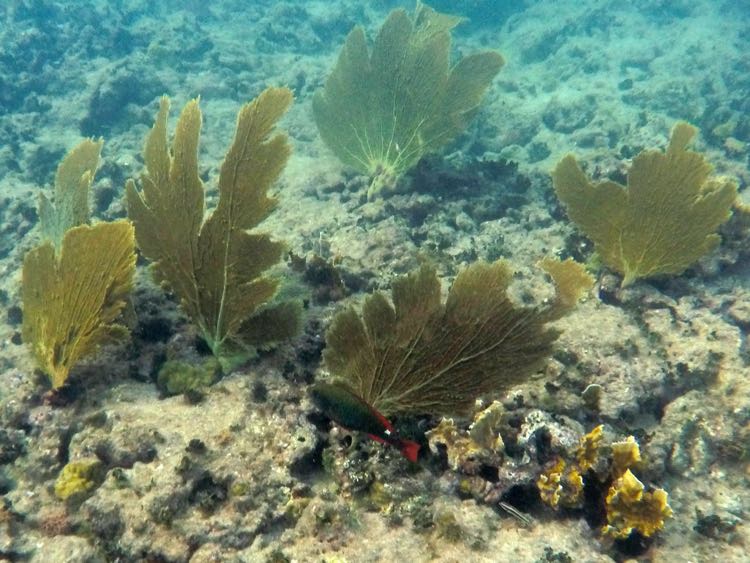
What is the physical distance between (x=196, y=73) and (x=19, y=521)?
15671mm

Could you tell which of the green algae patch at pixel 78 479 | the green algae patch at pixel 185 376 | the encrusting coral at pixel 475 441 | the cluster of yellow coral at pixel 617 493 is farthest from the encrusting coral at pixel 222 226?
the cluster of yellow coral at pixel 617 493

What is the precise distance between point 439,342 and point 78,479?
9.38 ft

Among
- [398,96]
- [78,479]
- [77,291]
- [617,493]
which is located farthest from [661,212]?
[78,479]

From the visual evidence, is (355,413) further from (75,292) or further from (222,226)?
(75,292)

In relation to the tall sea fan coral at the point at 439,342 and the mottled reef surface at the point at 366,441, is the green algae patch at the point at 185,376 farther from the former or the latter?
the tall sea fan coral at the point at 439,342

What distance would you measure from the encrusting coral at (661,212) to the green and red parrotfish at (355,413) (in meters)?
3.95

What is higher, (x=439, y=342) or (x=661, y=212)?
(x=661, y=212)

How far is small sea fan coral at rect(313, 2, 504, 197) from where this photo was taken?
866 centimetres

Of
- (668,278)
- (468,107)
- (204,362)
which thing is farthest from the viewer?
(468,107)

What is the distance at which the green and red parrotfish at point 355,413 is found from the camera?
3.03 meters

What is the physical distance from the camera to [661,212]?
5.42m

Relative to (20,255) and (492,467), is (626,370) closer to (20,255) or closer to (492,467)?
(492,467)

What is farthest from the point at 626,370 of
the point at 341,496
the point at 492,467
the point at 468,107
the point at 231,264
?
the point at 468,107

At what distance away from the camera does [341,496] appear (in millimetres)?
3422
